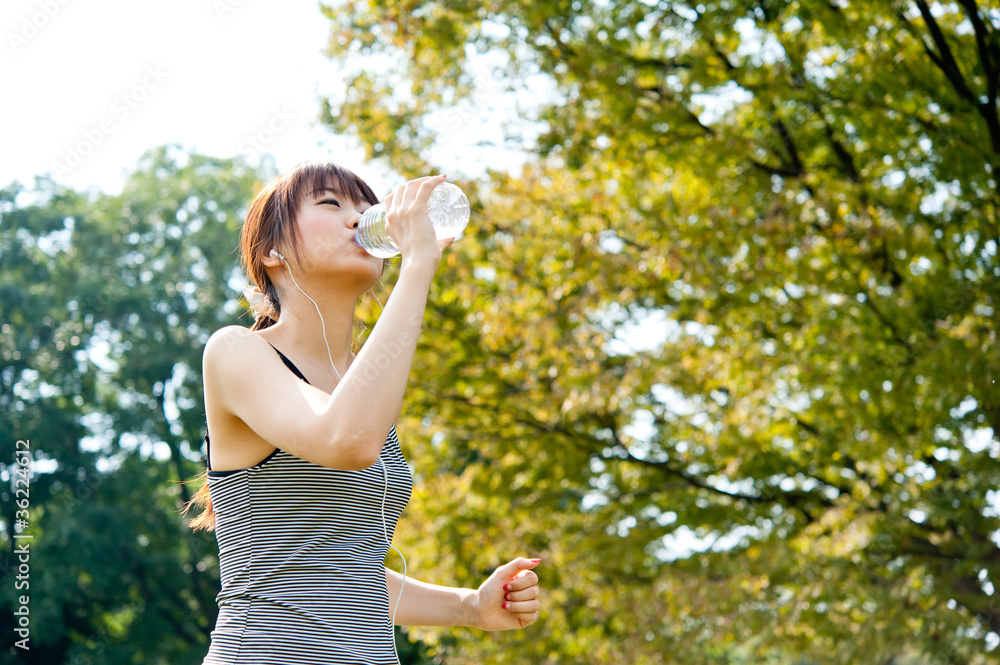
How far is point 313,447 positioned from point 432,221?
1.99 feet

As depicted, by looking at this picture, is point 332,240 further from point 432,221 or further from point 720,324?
point 720,324

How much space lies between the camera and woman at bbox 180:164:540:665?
5.12 ft

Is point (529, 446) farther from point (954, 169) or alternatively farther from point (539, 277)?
point (954, 169)

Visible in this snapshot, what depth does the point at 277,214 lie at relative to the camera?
1960 millimetres

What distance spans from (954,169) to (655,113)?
2117 millimetres

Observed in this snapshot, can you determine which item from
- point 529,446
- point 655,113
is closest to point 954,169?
point 655,113

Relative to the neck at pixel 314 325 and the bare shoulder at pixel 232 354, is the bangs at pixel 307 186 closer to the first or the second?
the neck at pixel 314 325

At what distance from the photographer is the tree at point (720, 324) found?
624cm

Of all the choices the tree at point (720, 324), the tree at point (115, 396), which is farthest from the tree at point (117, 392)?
the tree at point (720, 324)

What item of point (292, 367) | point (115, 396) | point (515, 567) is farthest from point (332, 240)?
point (115, 396)

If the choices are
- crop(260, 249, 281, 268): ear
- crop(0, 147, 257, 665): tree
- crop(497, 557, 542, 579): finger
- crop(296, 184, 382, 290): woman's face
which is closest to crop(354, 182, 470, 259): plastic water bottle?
crop(296, 184, 382, 290): woman's face

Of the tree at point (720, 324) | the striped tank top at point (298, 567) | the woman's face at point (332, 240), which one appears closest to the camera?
the striped tank top at point (298, 567)

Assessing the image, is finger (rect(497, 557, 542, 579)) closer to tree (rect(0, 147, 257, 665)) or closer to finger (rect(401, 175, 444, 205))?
finger (rect(401, 175, 444, 205))

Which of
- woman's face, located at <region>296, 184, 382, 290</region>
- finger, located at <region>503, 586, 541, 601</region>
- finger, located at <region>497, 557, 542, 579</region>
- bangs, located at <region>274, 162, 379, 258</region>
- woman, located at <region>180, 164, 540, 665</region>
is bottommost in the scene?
finger, located at <region>503, 586, 541, 601</region>
